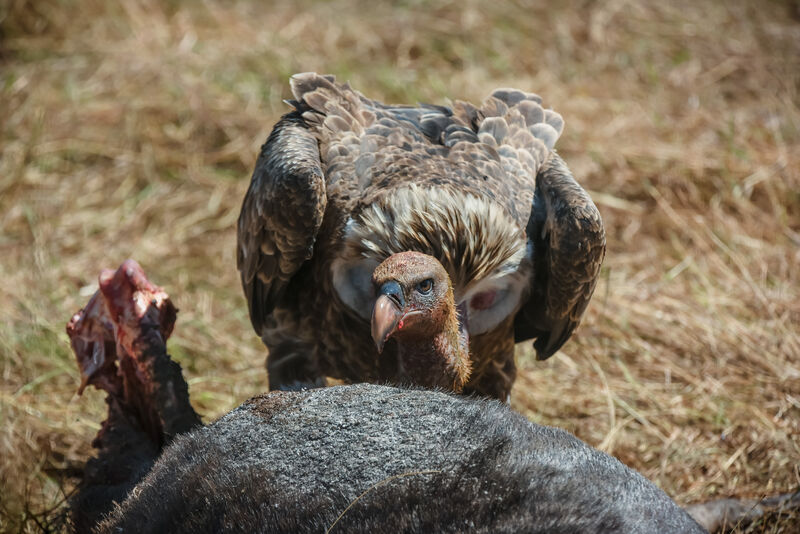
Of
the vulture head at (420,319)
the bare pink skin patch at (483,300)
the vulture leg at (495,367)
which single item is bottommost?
the vulture leg at (495,367)

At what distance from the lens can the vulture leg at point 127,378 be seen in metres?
2.70

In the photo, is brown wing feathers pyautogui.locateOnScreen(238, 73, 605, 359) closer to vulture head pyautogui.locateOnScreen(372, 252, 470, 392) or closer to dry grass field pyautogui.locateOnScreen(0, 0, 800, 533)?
vulture head pyautogui.locateOnScreen(372, 252, 470, 392)

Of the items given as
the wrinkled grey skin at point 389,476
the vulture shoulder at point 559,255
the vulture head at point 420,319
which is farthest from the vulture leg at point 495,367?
the wrinkled grey skin at point 389,476

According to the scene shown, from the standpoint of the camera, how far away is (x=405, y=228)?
2.96m

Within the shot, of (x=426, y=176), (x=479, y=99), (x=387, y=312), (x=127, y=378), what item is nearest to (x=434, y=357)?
(x=387, y=312)

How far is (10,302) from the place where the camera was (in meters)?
4.50

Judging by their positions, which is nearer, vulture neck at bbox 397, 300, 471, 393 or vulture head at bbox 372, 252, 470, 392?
vulture head at bbox 372, 252, 470, 392

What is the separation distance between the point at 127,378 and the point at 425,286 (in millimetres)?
984

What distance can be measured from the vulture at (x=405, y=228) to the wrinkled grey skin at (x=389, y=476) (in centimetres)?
86

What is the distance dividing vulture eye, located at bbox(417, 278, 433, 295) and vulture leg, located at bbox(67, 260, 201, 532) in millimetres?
752

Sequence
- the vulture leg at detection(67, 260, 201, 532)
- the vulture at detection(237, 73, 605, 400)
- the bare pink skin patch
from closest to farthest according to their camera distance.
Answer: the vulture leg at detection(67, 260, 201, 532) < the vulture at detection(237, 73, 605, 400) < the bare pink skin patch

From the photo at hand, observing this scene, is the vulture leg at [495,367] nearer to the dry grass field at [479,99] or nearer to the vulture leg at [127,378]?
the dry grass field at [479,99]

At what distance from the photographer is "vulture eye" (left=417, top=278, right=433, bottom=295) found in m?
2.67

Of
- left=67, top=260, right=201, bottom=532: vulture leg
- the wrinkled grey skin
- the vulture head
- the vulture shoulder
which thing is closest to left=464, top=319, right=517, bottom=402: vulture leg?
the vulture shoulder
